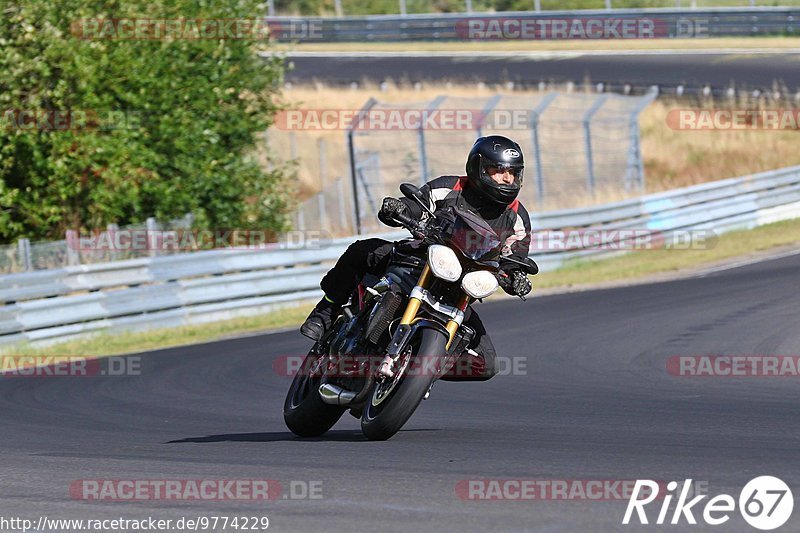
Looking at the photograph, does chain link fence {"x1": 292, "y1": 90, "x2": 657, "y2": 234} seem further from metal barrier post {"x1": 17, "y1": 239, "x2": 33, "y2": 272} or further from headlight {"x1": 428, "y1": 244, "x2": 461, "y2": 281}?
headlight {"x1": 428, "y1": 244, "x2": 461, "y2": 281}

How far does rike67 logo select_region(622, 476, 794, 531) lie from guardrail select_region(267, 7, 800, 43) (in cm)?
4050

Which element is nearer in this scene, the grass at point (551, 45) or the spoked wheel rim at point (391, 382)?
the spoked wheel rim at point (391, 382)

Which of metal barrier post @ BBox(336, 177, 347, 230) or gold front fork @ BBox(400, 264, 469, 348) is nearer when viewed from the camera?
gold front fork @ BBox(400, 264, 469, 348)

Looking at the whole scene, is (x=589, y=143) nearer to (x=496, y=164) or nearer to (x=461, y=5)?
(x=496, y=164)

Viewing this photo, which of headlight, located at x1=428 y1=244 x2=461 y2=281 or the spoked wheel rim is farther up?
headlight, located at x1=428 y1=244 x2=461 y2=281

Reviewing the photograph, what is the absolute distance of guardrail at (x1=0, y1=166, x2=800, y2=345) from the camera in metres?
16.8

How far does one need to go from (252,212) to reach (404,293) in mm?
18272

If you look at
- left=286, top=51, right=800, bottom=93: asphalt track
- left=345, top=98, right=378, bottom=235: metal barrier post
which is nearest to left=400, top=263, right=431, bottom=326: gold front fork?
left=345, top=98, right=378, bottom=235: metal barrier post

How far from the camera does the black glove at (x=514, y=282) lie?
7.49m

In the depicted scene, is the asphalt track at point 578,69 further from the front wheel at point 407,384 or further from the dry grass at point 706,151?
the front wheel at point 407,384

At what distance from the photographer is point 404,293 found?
764cm

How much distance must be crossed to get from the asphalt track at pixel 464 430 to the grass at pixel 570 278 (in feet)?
4.34

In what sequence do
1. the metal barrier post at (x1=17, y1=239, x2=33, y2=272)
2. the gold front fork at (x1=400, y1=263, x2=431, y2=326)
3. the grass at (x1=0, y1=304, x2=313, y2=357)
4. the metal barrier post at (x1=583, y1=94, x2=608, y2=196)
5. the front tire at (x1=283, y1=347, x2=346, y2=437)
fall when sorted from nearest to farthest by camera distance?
the gold front fork at (x1=400, y1=263, x2=431, y2=326) → the front tire at (x1=283, y1=347, x2=346, y2=437) → the grass at (x1=0, y1=304, x2=313, y2=357) → the metal barrier post at (x1=17, y1=239, x2=33, y2=272) → the metal barrier post at (x1=583, y1=94, x2=608, y2=196)

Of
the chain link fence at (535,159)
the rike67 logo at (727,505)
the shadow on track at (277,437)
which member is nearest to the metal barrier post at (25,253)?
the chain link fence at (535,159)
